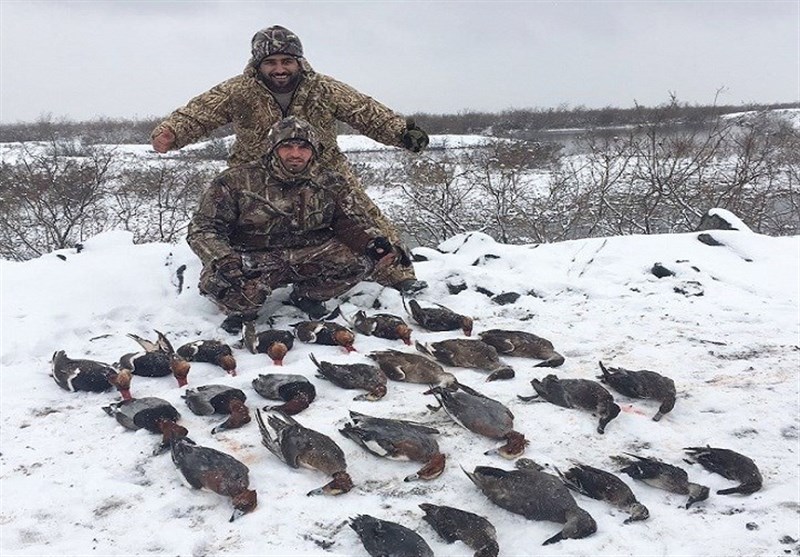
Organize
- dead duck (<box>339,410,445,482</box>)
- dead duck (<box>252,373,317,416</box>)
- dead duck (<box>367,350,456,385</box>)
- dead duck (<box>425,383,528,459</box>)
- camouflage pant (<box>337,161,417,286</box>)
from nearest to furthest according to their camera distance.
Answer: dead duck (<box>339,410,445,482</box>), dead duck (<box>425,383,528,459</box>), dead duck (<box>252,373,317,416</box>), dead duck (<box>367,350,456,385</box>), camouflage pant (<box>337,161,417,286</box>)

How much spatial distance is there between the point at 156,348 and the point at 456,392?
82.9 inches

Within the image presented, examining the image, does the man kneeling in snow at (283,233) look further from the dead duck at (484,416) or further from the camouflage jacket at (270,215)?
the dead duck at (484,416)

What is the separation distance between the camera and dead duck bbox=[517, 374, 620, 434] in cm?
322

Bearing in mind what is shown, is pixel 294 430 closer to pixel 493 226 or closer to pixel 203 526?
A: pixel 203 526

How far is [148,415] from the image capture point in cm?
319

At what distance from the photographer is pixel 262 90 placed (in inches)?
188

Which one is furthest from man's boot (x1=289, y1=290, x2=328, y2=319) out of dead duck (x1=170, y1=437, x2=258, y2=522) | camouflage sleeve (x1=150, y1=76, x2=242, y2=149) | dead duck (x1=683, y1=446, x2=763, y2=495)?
dead duck (x1=683, y1=446, x2=763, y2=495)

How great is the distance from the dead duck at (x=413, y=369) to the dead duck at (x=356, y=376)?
96 mm

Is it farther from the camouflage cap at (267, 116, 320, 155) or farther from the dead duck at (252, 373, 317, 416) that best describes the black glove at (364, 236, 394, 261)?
the dead duck at (252, 373, 317, 416)

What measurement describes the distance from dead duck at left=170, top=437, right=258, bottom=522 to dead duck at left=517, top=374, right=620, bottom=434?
5.27ft

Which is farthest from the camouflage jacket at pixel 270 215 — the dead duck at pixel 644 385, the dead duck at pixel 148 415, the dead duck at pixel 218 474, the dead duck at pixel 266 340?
the dead duck at pixel 644 385

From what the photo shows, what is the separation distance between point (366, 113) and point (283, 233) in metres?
1.21

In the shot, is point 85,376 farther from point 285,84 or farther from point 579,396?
point 579,396

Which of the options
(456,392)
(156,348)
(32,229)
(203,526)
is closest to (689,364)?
(456,392)
